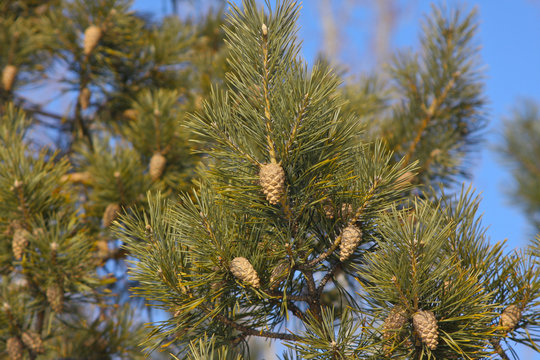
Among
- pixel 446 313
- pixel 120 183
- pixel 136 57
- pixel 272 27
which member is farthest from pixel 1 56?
pixel 446 313

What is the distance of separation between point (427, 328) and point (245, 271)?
0.84 feet

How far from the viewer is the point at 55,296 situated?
1.24 m

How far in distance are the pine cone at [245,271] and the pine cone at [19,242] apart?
656 millimetres

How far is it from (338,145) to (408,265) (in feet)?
0.67

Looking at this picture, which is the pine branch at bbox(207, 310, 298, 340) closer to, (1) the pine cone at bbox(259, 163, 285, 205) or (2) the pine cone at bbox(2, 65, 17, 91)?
(1) the pine cone at bbox(259, 163, 285, 205)

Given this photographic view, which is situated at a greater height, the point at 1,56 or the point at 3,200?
the point at 1,56

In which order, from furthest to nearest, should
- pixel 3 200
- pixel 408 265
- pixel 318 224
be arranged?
pixel 3 200 < pixel 318 224 < pixel 408 265

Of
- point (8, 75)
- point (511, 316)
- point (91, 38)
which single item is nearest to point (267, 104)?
point (511, 316)

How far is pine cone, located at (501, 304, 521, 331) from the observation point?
0.77m

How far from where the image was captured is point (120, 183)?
139cm

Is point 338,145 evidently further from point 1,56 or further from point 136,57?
point 1,56

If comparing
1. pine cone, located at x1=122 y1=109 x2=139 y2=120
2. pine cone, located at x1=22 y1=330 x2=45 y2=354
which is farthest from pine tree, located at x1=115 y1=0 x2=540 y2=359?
pine cone, located at x1=122 y1=109 x2=139 y2=120

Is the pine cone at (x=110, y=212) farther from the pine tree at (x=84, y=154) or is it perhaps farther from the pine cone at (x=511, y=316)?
the pine cone at (x=511, y=316)

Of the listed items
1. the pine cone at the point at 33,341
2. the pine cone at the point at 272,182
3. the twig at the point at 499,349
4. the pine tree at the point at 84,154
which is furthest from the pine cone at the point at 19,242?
the twig at the point at 499,349
